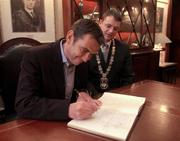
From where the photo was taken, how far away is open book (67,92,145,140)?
0.98 m

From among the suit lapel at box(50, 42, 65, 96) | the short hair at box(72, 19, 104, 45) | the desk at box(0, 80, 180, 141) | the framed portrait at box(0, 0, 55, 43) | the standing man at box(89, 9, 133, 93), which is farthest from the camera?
the framed portrait at box(0, 0, 55, 43)

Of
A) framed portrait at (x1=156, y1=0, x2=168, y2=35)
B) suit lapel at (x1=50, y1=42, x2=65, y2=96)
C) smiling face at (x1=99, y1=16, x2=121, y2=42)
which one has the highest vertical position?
framed portrait at (x1=156, y1=0, x2=168, y2=35)

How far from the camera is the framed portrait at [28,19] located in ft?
7.82

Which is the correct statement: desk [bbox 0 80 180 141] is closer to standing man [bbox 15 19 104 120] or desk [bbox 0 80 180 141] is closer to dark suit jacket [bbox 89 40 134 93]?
standing man [bbox 15 19 104 120]

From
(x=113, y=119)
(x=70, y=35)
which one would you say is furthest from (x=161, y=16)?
(x=113, y=119)

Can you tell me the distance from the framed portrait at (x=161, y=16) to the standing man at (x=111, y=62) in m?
3.34

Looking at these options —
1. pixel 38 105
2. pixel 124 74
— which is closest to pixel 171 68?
pixel 124 74

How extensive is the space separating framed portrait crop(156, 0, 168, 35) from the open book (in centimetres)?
426

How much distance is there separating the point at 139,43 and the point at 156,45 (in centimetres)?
87

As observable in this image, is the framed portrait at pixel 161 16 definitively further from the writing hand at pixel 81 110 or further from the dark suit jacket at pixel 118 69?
the writing hand at pixel 81 110

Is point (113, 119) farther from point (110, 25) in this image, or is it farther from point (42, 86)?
point (110, 25)

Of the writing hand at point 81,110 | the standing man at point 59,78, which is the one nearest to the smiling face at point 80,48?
the standing man at point 59,78

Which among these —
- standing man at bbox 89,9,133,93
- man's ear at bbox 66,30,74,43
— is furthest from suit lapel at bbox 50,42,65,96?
standing man at bbox 89,9,133,93

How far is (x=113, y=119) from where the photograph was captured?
43.6 inches
